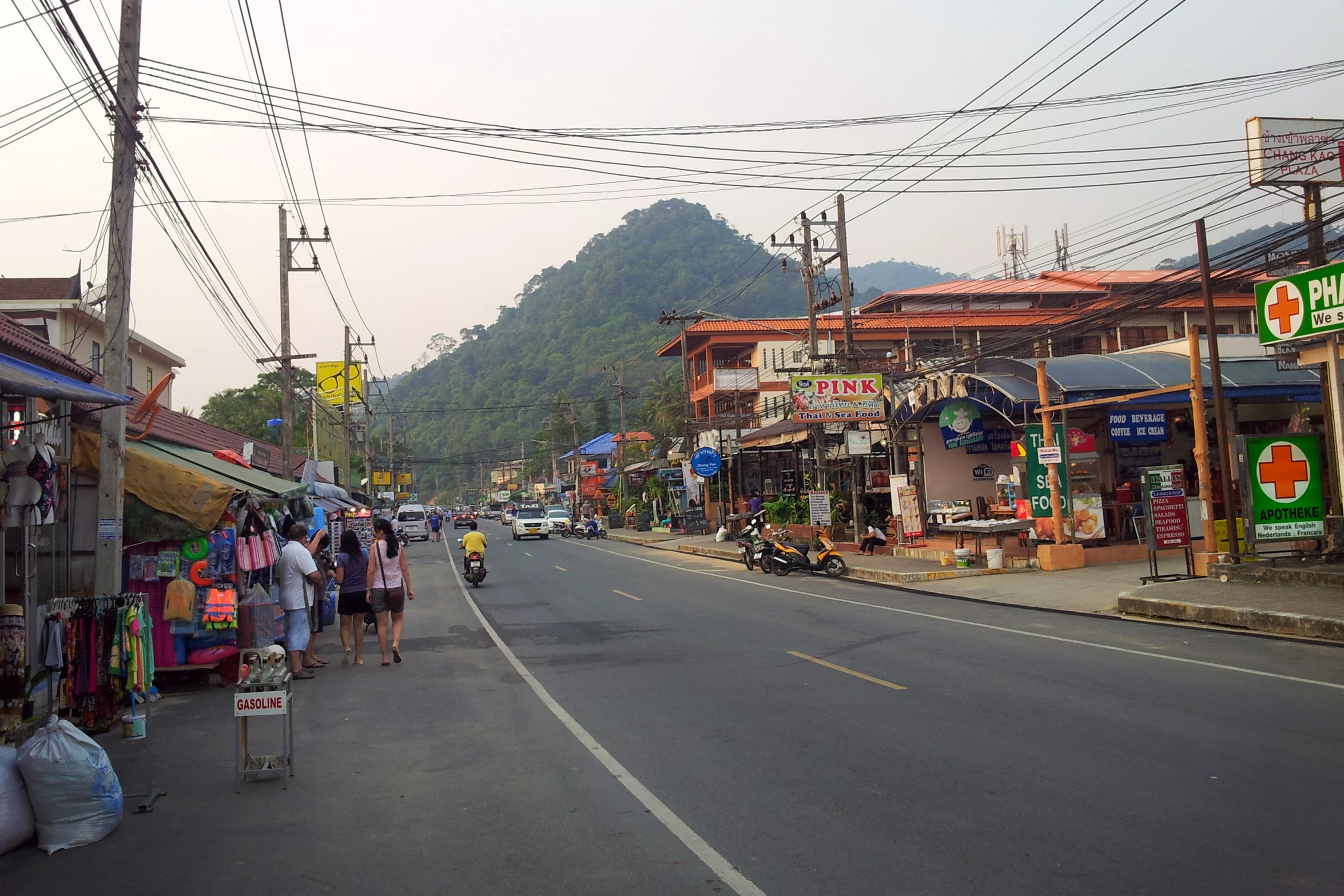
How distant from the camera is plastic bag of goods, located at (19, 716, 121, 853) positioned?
19.1 ft

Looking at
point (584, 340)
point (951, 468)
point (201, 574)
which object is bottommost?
point (201, 574)

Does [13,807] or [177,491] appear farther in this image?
[177,491]

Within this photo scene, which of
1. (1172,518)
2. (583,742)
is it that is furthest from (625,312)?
(583,742)

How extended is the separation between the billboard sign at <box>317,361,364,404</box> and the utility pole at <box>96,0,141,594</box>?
31212mm

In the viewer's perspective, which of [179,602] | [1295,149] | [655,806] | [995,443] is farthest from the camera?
[995,443]

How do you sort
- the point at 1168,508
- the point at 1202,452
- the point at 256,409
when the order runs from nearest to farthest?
the point at 1168,508
the point at 1202,452
the point at 256,409

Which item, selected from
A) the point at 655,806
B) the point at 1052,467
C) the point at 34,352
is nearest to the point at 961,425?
the point at 1052,467

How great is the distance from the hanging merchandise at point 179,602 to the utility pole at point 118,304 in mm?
1030

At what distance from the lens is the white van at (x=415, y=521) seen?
173 ft

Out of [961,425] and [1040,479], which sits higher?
[961,425]

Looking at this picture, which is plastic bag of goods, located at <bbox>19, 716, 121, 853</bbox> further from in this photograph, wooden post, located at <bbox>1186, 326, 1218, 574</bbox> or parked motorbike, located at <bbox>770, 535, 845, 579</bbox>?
parked motorbike, located at <bbox>770, 535, 845, 579</bbox>

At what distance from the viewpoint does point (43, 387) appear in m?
6.85

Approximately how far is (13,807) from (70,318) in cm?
2542

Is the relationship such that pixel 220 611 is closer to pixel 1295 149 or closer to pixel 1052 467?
pixel 1052 467
